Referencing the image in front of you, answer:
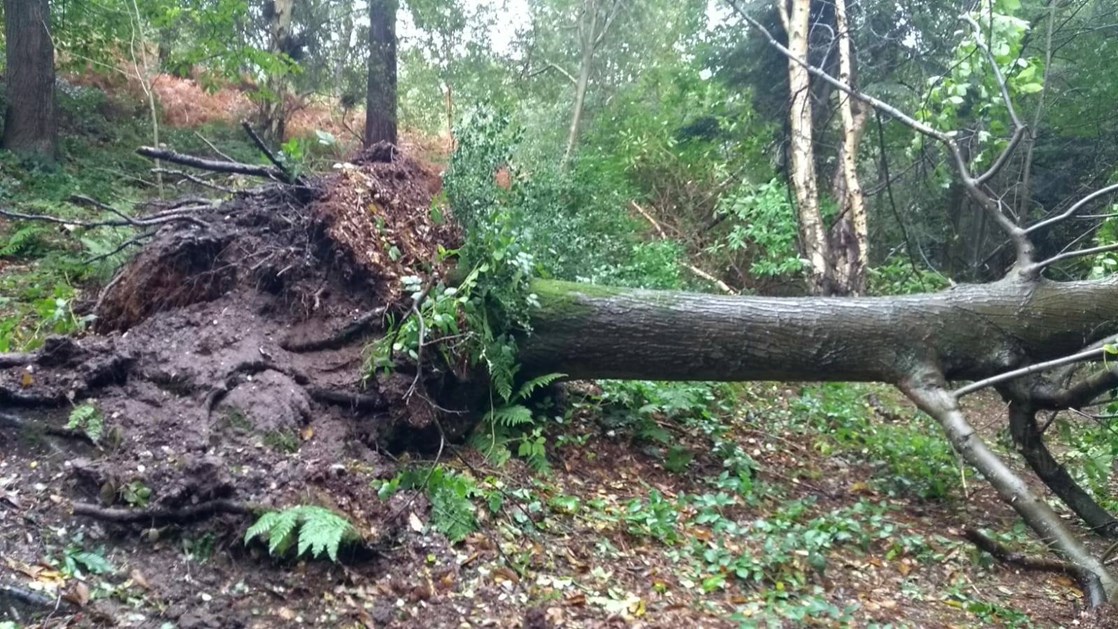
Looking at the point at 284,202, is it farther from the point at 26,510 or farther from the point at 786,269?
the point at 786,269

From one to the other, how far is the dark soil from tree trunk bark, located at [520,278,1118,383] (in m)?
0.71

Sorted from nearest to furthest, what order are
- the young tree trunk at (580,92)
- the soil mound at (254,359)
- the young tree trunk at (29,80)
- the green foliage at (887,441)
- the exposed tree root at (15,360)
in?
the soil mound at (254,359) < the exposed tree root at (15,360) < the green foliage at (887,441) < the young tree trunk at (29,80) < the young tree trunk at (580,92)

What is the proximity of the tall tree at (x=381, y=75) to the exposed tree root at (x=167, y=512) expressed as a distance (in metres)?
10.1

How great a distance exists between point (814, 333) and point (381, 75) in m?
9.91

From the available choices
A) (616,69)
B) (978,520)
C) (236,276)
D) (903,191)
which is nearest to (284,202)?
(236,276)

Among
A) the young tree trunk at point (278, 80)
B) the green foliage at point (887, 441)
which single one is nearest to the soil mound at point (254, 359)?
the green foliage at point (887, 441)

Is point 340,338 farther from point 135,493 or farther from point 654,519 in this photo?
point 654,519

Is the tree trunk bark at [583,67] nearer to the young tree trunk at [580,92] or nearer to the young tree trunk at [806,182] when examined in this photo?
the young tree trunk at [580,92]

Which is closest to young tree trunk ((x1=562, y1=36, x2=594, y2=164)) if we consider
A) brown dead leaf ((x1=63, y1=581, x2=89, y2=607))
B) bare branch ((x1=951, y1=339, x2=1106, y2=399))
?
bare branch ((x1=951, y1=339, x2=1106, y2=399))

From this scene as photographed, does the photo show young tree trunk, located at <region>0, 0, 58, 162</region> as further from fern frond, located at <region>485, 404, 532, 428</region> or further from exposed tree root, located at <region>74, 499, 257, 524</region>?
exposed tree root, located at <region>74, 499, 257, 524</region>

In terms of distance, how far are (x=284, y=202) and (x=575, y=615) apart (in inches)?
129

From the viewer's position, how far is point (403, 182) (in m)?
5.85

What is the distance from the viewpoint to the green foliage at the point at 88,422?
12.7ft

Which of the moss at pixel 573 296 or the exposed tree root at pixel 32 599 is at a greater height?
the moss at pixel 573 296
